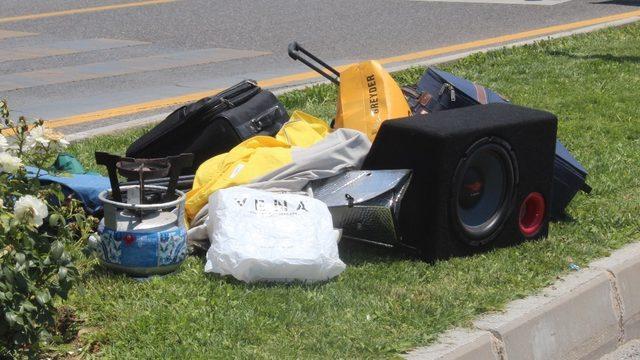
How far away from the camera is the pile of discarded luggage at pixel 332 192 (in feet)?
13.9

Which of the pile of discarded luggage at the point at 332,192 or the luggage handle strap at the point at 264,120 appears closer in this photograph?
the pile of discarded luggage at the point at 332,192

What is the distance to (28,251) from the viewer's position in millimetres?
3307

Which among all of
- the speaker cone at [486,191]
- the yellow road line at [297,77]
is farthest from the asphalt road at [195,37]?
the speaker cone at [486,191]

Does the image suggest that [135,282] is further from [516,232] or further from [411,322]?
[516,232]

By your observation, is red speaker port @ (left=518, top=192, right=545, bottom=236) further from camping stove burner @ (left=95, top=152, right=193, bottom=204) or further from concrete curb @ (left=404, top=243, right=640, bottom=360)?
camping stove burner @ (left=95, top=152, right=193, bottom=204)

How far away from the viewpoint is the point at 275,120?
18.6 ft

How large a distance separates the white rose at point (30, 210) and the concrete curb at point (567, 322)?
1.37 m

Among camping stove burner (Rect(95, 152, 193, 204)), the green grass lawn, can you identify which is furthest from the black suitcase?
camping stove burner (Rect(95, 152, 193, 204))

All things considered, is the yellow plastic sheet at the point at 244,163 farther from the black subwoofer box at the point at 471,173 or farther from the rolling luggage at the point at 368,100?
the black subwoofer box at the point at 471,173

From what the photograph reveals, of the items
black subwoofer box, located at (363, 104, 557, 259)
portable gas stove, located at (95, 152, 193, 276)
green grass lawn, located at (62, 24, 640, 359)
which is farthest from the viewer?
black subwoofer box, located at (363, 104, 557, 259)

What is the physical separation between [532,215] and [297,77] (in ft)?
16.0

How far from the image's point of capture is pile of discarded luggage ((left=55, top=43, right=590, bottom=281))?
4.23 metres

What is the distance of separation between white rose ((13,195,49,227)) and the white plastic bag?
3.71 feet

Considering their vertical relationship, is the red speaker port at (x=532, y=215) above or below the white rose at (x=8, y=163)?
below
